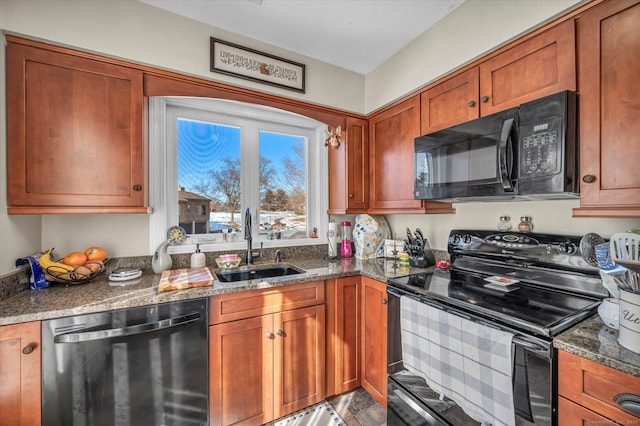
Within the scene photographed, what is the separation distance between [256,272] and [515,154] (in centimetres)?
186

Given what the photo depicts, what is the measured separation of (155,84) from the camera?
1.72 m

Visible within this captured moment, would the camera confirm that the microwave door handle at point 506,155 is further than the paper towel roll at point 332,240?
No

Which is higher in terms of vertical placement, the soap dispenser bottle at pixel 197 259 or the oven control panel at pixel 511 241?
the oven control panel at pixel 511 241

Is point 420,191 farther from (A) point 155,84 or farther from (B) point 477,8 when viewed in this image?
(A) point 155,84

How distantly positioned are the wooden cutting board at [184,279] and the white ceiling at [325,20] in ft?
5.51

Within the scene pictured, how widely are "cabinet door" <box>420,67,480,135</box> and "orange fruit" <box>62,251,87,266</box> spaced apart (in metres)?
2.32

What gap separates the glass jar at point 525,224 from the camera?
158 cm

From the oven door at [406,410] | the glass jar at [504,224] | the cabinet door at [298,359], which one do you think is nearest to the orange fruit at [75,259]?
the cabinet door at [298,359]

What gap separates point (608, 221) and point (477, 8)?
53.3 inches

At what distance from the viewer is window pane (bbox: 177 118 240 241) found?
2.11 m

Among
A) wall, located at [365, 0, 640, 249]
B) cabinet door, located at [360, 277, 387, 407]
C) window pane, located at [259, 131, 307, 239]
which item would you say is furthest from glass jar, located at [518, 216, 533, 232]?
window pane, located at [259, 131, 307, 239]

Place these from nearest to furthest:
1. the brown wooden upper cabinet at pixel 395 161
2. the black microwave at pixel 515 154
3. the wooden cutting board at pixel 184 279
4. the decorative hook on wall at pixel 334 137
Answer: the black microwave at pixel 515 154 → the wooden cutting board at pixel 184 279 → the brown wooden upper cabinet at pixel 395 161 → the decorative hook on wall at pixel 334 137

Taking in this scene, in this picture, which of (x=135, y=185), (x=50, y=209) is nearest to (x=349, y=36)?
(x=135, y=185)

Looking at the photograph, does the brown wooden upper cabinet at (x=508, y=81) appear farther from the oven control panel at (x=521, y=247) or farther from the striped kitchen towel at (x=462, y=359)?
the striped kitchen towel at (x=462, y=359)
